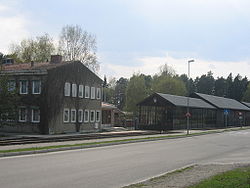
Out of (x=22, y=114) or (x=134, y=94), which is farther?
(x=134, y=94)

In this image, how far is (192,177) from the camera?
1108cm

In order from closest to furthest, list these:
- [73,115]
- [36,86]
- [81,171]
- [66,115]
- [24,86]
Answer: [81,171], [36,86], [24,86], [66,115], [73,115]

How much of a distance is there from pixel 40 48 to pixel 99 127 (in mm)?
26392

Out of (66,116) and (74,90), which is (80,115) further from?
(74,90)

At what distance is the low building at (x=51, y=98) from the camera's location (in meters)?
36.8

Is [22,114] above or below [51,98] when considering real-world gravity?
below

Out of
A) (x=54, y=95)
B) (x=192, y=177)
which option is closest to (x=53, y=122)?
(x=54, y=95)

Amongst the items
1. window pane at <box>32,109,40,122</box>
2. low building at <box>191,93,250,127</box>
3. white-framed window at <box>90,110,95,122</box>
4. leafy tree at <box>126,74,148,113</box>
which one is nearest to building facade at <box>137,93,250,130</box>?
low building at <box>191,93,250,127</box>

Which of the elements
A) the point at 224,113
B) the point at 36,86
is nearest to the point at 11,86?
the point at 36,86

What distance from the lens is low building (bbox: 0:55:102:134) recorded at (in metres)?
36.8

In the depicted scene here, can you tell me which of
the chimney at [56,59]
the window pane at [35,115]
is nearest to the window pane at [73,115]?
the window pane at [35,115]

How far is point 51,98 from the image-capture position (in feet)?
122

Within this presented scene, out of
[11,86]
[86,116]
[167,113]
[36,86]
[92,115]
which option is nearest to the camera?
[11,86]

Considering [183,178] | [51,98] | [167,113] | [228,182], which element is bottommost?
[183,178]
